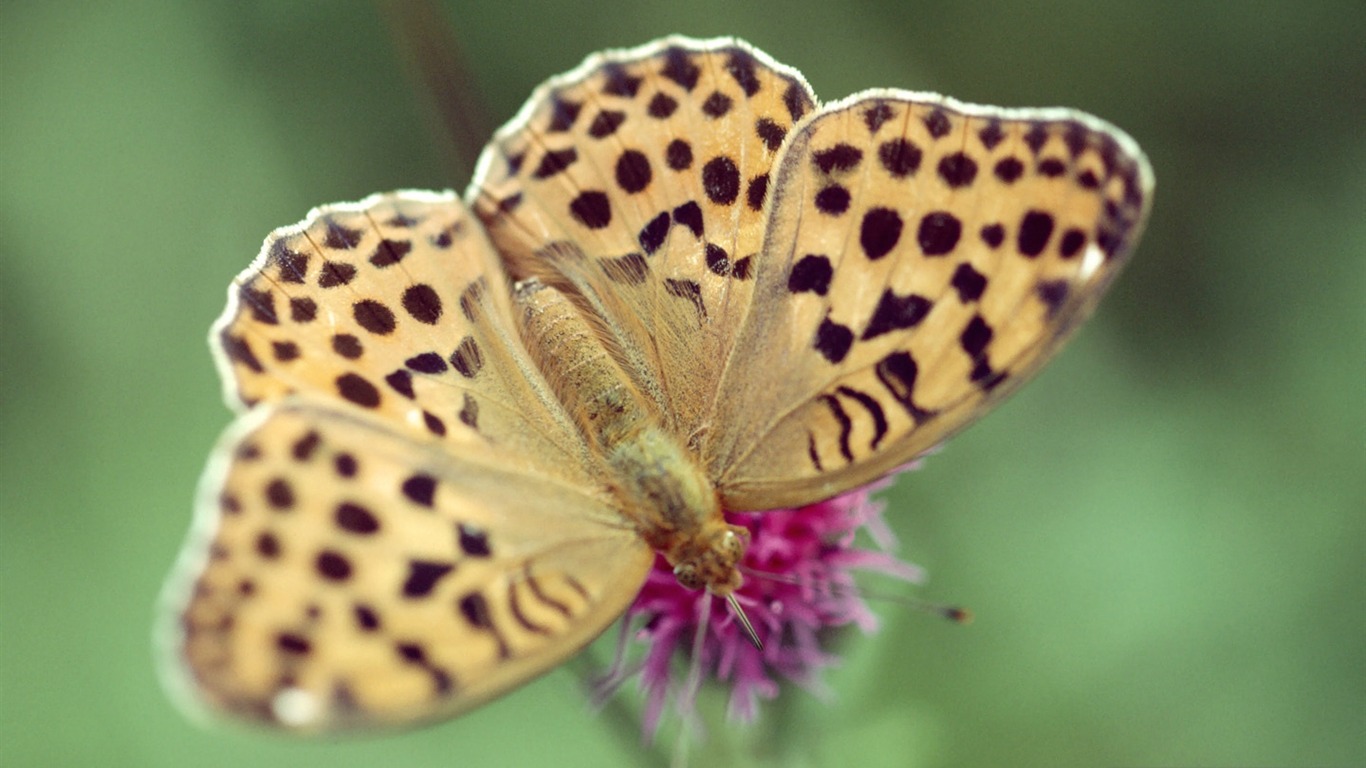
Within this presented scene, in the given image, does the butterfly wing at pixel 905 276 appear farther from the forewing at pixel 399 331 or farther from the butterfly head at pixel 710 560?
the forewing at pixel 399 331

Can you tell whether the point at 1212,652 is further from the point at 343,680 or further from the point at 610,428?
the point at 343,680

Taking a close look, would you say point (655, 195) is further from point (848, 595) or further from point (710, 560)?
point (848, 595)

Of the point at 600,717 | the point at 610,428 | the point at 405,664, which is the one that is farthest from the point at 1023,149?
the point at 600,717

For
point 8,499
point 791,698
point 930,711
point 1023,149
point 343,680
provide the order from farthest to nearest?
1. point 8,499
2. point 930,711
3. point 791,698
4. point 1023,149
5. point 343,680

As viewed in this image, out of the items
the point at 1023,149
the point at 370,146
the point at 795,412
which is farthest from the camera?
the point at 370,146

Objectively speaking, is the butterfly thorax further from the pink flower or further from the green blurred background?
the green blurred background

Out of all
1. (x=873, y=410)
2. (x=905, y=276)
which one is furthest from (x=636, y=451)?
(x=905, y=276)

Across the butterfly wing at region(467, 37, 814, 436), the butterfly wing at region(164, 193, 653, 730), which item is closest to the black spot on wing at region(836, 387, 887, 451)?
the butterfly wing at region(467, 37, 814, 436)

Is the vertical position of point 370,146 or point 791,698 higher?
point 370,146
